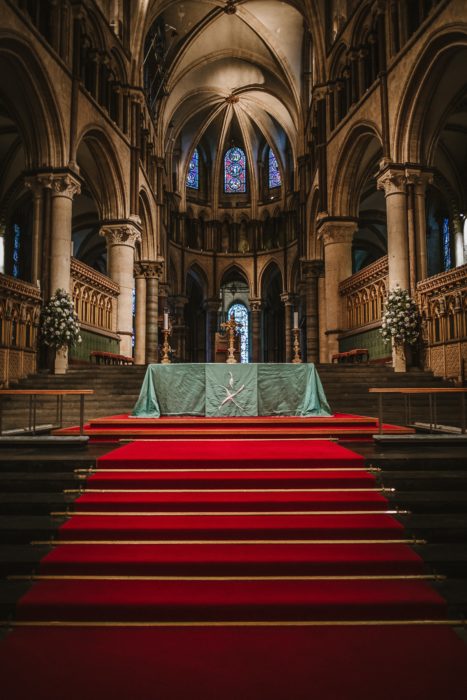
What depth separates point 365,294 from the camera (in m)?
17.0

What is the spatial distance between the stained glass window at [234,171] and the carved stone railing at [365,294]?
17850 mm

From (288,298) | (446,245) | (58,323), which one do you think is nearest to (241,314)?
(288,298)

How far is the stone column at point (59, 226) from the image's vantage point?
1357cm

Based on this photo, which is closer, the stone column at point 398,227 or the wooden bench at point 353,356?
the stone column at point 398,227

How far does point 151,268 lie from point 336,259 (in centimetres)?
875

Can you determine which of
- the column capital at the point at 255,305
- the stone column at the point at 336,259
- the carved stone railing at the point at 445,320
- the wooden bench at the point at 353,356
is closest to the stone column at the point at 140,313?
the stone column at the point at 336,259

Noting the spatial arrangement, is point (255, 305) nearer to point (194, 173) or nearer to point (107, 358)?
point (194, 173)

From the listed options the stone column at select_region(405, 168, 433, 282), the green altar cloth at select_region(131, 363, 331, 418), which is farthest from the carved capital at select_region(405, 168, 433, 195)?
the green altar cloth at select_region(131, 363, 331, 418)
